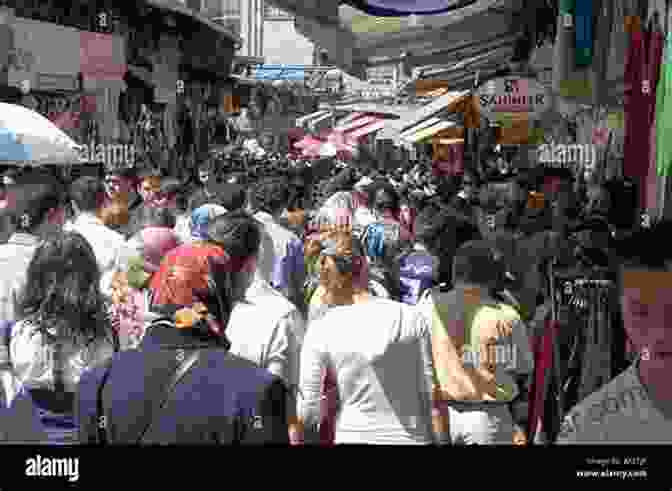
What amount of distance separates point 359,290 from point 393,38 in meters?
12.6

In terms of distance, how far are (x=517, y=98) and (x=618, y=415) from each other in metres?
11.7

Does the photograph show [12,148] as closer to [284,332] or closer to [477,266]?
[284,332]

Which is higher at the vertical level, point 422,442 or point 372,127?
point 372,127

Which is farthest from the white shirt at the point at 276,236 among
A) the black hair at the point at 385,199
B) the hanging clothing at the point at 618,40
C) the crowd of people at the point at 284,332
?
the hanging clothing at the point at 618,40

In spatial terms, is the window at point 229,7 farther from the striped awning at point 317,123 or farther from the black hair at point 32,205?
the black hair at point 32,205

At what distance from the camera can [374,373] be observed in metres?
4.66

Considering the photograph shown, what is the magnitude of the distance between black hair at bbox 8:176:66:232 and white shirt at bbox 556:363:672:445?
3.59m

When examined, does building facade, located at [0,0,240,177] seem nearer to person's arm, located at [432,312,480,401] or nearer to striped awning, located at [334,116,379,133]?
striped awning, located at [334,116,379,133]

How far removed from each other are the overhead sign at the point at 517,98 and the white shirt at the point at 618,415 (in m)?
11.6

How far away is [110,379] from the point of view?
3.77 metres

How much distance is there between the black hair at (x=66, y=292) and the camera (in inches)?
188

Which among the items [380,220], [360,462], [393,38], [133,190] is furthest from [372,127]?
[360,462]

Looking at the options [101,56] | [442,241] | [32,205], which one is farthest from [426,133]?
[32,205]

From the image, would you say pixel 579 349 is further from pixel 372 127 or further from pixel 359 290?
pixel 372 127
